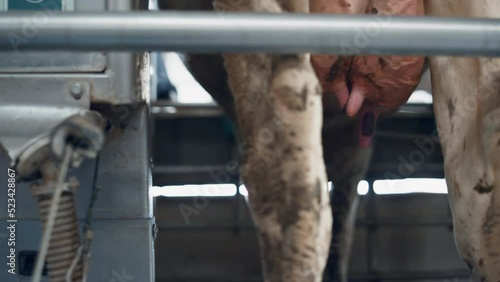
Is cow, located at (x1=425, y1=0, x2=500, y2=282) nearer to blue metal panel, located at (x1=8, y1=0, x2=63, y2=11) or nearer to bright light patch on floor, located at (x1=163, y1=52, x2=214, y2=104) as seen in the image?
blue metal panel, located at (x1=8, y1=0, x2=63, y2=11)

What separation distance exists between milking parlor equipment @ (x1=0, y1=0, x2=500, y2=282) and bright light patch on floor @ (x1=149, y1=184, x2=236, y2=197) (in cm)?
160

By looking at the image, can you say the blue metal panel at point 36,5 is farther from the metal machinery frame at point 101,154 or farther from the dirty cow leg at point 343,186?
the dirty cow leg at point 343,186

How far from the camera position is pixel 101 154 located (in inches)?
58.2

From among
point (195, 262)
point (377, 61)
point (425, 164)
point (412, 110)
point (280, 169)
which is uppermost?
point (377, 61)

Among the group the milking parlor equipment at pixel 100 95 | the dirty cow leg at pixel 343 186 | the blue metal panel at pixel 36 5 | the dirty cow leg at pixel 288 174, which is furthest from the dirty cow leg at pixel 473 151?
the dirty cow leg at pixel 343 186

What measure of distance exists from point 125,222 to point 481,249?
0.56m

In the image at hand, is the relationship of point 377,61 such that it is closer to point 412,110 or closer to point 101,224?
point 101,224

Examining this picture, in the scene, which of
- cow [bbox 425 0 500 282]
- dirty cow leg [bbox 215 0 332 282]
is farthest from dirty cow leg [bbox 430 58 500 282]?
dirty cow leg [bbox 215 0 332 282]

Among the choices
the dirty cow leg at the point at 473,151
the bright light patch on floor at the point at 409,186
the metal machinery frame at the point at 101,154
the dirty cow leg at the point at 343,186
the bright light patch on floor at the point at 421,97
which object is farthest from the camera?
the bright light patch on floor at the point at 409,186

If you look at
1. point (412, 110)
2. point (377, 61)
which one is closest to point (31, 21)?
point (377, 61)

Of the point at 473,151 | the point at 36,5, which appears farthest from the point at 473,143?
the point at 36,5

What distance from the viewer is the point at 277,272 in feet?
4.77

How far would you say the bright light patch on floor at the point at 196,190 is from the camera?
3271mm

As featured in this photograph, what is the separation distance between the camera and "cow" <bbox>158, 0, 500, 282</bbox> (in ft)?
4.76
